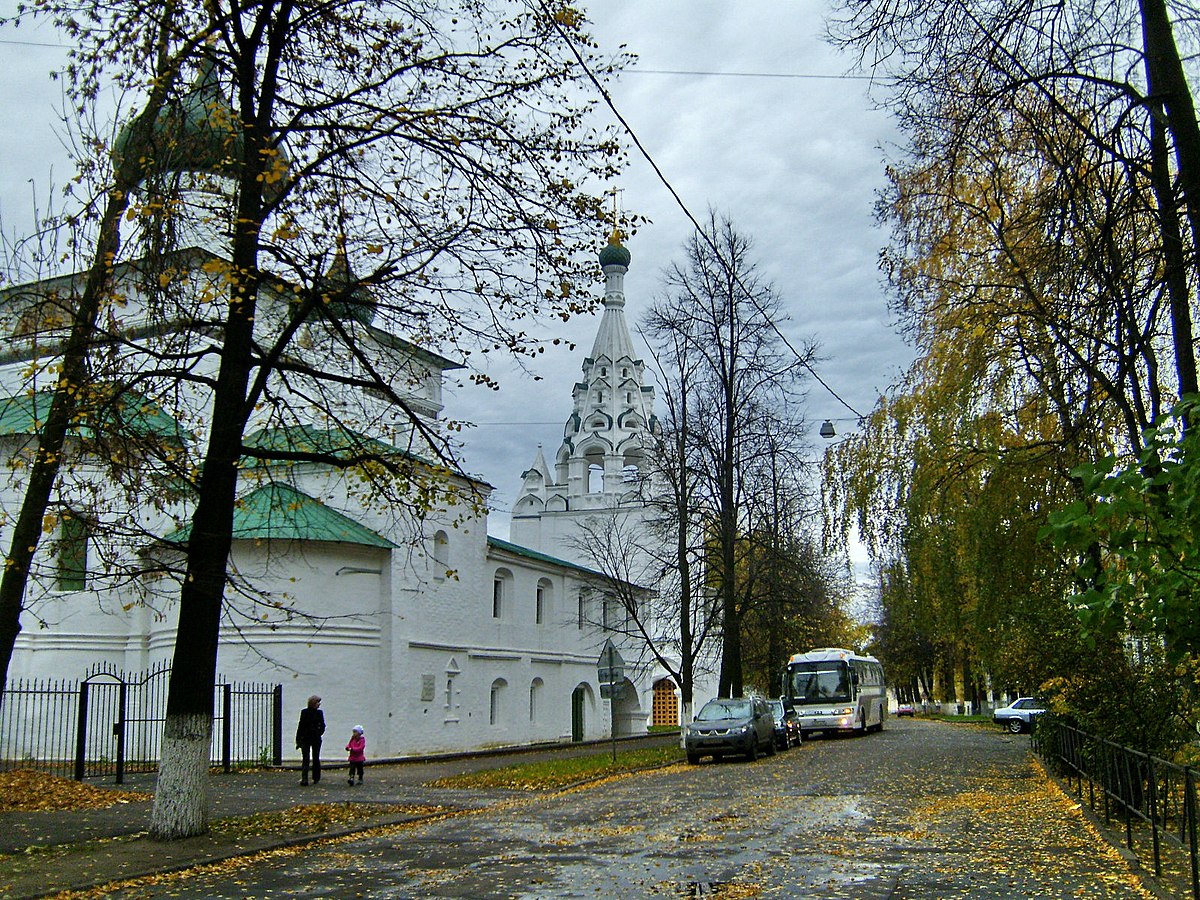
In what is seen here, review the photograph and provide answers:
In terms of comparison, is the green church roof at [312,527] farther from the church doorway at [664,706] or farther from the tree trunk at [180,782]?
the church doorway at [664,706]

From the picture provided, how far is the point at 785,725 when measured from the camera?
3491 cm

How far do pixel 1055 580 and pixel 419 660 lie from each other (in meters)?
19.4

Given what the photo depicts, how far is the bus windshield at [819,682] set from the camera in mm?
42688

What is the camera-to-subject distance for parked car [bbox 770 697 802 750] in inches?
1346

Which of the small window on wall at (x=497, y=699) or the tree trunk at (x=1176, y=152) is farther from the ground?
the tree trunk at (x=1176, y=152)

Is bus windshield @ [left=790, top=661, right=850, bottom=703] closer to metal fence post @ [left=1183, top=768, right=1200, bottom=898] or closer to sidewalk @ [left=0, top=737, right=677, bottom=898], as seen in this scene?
sidewalk @ [left=0, top=737, right=677, bottom=898]

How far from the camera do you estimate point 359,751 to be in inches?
855

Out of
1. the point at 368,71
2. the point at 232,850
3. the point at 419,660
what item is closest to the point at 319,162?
the point at 368,71

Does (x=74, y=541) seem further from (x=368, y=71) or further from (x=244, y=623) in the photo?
(x=244, y=623)

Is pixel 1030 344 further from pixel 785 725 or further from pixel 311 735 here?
pixel 785 725

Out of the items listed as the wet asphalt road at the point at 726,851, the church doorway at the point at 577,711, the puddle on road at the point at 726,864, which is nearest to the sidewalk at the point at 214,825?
the wet asphalt road at the point at 726,851

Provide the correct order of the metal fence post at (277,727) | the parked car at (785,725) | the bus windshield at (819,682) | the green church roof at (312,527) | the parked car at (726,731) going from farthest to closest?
the bus windshield at (819,682) < the parked car at (785,725) < the green church roof at (312,527) < the parked car at (726,731) < the metal fence post at (277,727)

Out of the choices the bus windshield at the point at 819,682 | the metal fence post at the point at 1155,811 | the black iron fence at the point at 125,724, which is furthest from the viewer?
the bus windshield at the point at 819,682

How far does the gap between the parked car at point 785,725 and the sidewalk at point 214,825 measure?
1359 centimetres
